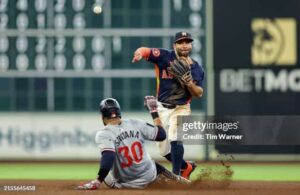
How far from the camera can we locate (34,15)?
Answer: 1574cm

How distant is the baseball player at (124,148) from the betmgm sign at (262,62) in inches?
253

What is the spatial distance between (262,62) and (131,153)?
271 inches

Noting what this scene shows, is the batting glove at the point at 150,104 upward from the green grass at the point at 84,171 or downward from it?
upward

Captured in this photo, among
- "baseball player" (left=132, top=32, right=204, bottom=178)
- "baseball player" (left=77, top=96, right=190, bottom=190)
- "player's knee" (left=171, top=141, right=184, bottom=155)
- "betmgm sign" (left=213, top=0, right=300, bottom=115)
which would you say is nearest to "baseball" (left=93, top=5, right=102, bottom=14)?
"betmgm sign" (left=213, top=0, right=300, bottom=115)

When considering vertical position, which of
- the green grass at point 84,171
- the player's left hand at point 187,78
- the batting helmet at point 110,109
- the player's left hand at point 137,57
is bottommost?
the green grass at point 84,171

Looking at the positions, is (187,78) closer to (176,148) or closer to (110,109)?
(176,148)

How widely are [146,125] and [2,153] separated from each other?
7181mm

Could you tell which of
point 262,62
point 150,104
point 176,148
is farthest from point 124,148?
point 262,62

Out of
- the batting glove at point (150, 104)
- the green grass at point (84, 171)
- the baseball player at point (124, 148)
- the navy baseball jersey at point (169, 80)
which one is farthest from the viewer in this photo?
the green grass at point (84, 171)

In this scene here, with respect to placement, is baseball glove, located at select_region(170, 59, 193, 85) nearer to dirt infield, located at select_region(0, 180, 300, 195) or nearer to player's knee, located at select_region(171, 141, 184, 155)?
player's knee, located at select_region(171, 141, 184, 155)

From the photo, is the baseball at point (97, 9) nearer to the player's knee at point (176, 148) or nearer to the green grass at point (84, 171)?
the green grass at point (84, 171)

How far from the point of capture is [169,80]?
1026cm

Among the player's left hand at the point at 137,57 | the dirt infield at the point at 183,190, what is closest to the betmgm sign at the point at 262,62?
the dirt infield at the point at 183,190

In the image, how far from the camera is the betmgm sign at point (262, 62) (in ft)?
50.7
